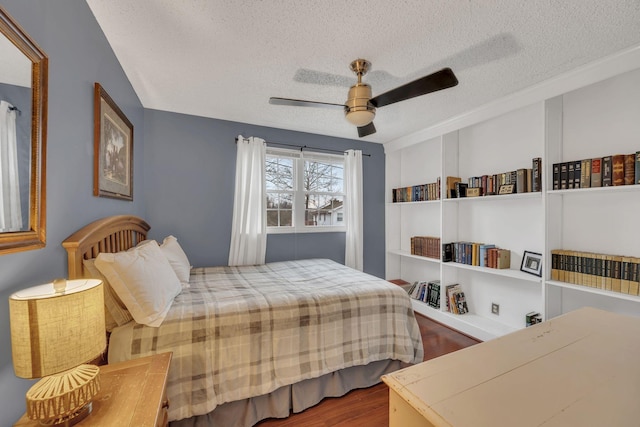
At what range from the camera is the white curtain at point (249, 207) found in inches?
124

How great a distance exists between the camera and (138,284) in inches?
58.7

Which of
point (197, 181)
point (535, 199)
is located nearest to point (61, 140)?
point (197, 181)

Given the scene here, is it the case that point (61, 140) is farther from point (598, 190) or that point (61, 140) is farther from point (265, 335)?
point (598, 190)

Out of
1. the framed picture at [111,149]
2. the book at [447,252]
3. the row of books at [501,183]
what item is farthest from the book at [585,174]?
the framed picture at [111,149]

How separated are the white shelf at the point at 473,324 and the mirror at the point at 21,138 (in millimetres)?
3424

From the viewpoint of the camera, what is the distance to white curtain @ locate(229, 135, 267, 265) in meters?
3.15

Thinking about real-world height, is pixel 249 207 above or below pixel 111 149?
below

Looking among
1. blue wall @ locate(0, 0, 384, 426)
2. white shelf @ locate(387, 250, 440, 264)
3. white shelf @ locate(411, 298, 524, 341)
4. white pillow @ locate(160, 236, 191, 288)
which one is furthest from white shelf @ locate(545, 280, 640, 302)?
white pillow @ locate(160, 236, 191, 288)

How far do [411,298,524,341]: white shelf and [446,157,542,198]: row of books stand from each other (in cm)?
138

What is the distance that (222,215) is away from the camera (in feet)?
10.5

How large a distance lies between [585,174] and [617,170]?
18cm

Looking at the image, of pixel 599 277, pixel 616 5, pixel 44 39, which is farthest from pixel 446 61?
pixel 44 39

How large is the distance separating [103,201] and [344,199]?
9.06 ft

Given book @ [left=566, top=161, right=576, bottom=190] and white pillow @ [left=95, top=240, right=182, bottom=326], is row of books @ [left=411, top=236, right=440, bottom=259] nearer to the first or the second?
book @ [left=566, top=161, right=576, bottom=190]
